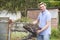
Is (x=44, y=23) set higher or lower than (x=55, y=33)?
higher

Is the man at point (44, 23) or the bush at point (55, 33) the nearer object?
the man at point (44, 23)

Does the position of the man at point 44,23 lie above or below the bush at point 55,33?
above

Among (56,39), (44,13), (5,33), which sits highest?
(44,13)

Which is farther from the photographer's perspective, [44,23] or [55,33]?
[55,33]

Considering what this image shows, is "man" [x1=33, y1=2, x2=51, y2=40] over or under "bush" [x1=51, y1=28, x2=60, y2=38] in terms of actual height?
over

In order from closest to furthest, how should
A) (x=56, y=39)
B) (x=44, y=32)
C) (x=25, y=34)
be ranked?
1. (x=44, y=32)
2. (x=25, y=34)
3. (x=56, y=39)

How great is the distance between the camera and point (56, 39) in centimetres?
1351

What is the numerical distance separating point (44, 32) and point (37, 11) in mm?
7198

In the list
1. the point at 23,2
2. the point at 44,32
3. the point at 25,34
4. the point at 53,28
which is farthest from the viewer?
the point at 53,28

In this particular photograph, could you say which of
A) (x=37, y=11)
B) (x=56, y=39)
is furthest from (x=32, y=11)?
(x=56, y=39)

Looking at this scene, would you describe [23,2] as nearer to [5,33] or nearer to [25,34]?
[25,34]

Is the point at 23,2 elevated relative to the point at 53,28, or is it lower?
elevated

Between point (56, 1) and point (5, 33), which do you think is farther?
point (56, 1)

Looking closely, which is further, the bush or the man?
the bush
